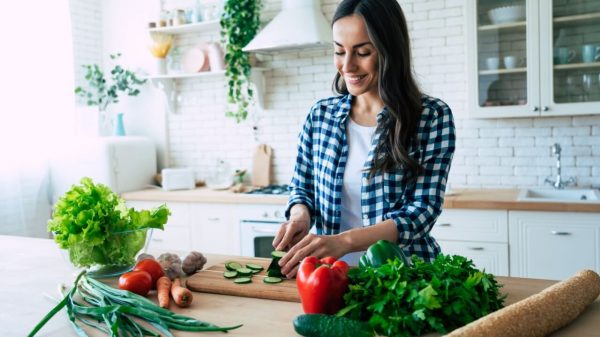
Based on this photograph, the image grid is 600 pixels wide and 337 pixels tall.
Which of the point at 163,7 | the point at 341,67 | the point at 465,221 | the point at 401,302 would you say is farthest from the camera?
the point at 163,7

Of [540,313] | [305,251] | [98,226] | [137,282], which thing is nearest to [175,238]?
[98,226]

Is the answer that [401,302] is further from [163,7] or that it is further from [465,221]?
[163,7]

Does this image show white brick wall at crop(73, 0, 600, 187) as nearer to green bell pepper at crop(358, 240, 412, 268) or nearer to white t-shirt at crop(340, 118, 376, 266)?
white t-shirt at crop(340, 118, 376, 266)

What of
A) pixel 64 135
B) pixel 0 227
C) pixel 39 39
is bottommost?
pixel 0 227

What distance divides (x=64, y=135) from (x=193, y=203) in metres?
1.32

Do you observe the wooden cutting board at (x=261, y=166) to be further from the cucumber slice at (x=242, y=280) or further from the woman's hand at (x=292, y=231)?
the cucumber slice at (x=242, y=280)

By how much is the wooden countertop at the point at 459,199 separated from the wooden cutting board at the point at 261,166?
42 centimetres

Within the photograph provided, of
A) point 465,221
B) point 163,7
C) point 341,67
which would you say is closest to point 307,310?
point 341,67

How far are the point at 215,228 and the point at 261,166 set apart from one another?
0.72 metres

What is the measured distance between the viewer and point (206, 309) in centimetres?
162

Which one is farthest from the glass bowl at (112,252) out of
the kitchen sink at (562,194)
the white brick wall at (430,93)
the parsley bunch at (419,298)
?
the white brick wall at (430,93)

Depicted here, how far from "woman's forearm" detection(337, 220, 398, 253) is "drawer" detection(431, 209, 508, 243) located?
5.86 ft

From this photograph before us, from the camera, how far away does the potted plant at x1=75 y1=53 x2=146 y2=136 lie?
16.6 feet

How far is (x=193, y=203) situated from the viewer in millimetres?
4441
